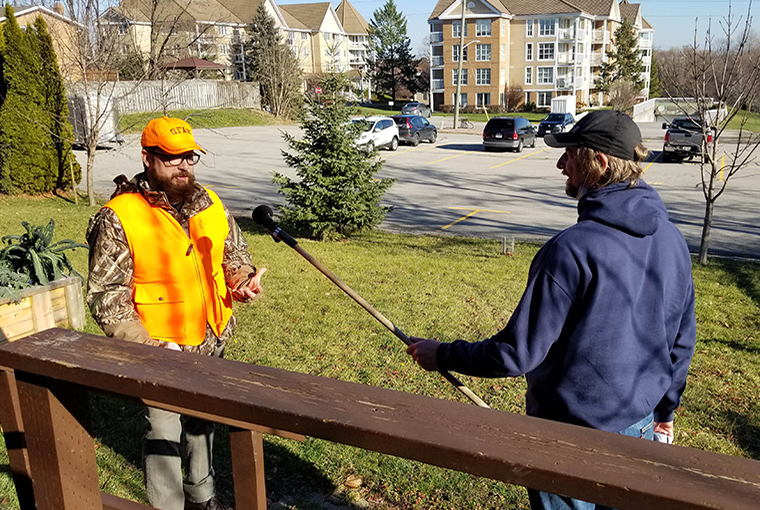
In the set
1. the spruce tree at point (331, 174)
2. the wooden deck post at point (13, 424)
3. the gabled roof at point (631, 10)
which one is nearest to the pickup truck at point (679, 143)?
the spruce tree at point (331, 174)

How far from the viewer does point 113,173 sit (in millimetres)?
19156

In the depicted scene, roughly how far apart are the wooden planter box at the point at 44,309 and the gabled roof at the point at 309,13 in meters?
72.4

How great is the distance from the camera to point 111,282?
2.93 metres

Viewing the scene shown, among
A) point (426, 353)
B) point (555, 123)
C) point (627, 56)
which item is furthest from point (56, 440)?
point (627, 56)

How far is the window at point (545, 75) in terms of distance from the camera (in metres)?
61.8

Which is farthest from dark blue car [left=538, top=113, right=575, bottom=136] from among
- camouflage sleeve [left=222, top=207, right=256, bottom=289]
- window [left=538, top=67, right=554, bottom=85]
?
camouflage sleeve [left=222, top=207, right=256, bottom=289]

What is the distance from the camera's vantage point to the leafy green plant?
5.52 metres

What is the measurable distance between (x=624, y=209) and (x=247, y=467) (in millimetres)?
1397

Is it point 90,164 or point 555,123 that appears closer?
point 90,164

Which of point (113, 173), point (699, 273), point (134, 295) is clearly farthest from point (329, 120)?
point (113, 173)

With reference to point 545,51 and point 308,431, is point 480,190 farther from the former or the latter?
point 545,51

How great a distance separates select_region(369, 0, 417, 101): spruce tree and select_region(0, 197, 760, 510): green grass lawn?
6132cm

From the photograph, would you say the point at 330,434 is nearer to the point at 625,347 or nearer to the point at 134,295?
the point at 625,347

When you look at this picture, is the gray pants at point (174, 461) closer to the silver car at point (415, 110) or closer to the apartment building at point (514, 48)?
the silver car at point (415, 110)
